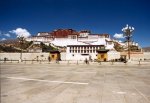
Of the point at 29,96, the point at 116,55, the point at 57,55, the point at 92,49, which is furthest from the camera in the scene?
the point at 92,49

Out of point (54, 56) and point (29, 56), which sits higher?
point (29, 56)

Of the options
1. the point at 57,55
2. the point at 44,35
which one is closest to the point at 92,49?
the point at 57,55

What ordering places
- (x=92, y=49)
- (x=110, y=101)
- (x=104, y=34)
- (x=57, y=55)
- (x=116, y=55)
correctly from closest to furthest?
1. (x=110, y=101)
2. (x=57, y=55)
3. (x=116, y=55)
4. (x=92, y=49)
5. (x=104, y=34)

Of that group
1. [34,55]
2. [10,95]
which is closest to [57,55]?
[34,55]

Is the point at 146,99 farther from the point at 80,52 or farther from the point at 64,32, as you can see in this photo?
the point at 64,32

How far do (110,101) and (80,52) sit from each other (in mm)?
76583

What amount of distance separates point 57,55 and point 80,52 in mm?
20718

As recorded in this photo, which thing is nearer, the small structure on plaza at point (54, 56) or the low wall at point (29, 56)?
the small structure on plaza at point (54, 56)

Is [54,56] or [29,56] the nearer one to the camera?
[54,56]

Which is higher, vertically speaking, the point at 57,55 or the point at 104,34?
the point at 104,34

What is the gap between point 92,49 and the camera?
273ft

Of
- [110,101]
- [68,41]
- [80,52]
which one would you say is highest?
[68,41]

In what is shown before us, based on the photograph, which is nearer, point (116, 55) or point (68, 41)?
point (116, 55)

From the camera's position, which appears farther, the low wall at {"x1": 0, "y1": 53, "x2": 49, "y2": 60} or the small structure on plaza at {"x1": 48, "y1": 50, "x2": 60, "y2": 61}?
the low wall at {"x1": 0, "y1": 53, "x2": 49, "y2": 60}
